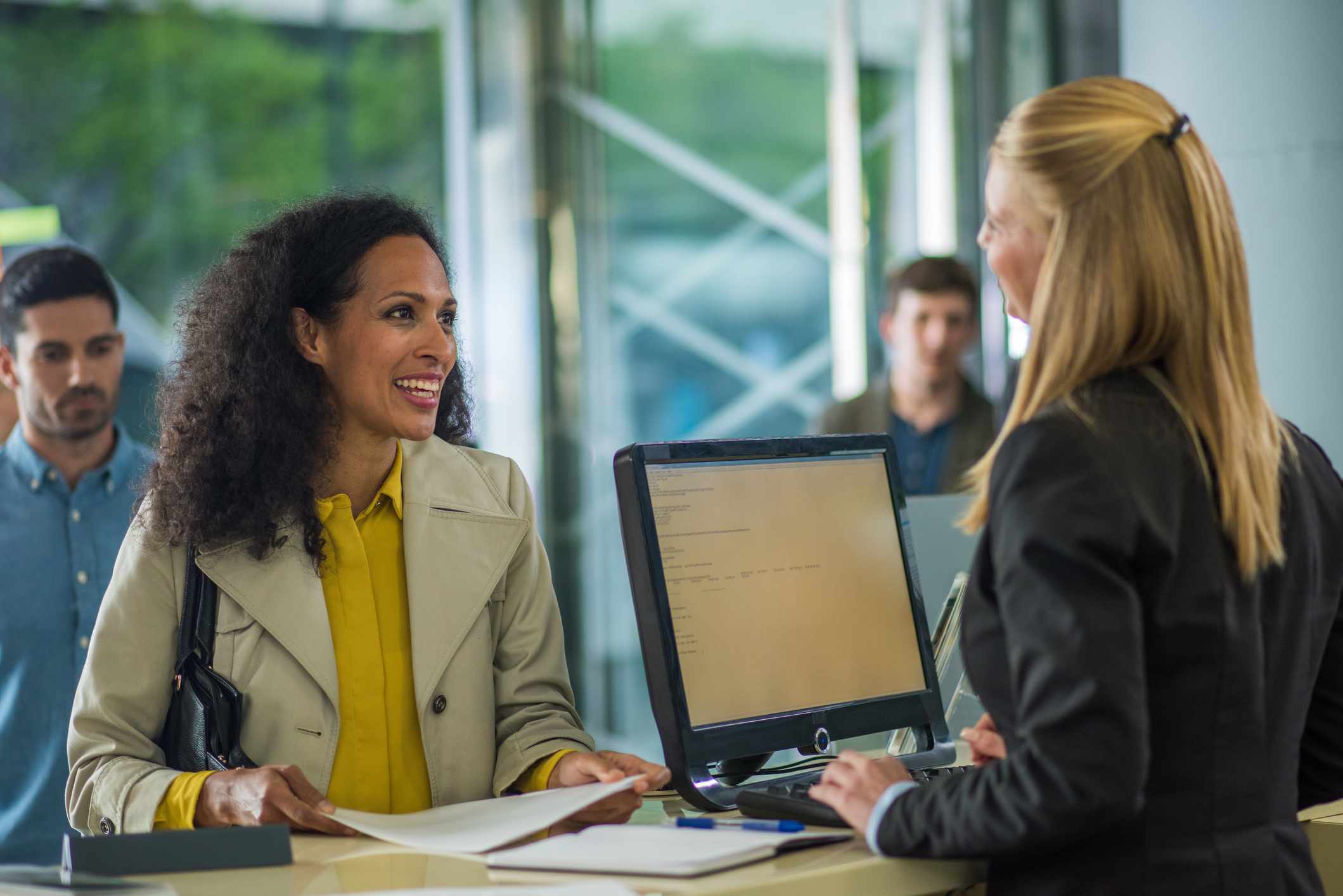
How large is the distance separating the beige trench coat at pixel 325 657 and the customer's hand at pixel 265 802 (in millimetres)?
74

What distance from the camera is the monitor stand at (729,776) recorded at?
180cm

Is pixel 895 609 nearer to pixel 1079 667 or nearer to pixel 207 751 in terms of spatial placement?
pixel 1079 667

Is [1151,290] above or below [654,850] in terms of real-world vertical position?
above

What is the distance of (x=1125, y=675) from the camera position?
4.28ft

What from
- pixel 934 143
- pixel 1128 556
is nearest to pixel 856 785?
pixel 1128 556

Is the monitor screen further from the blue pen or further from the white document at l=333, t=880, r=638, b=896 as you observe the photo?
the white document at l=333, t=880, r=638, b=896

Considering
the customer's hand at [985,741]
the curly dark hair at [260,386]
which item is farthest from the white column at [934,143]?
the customer's hand at [985,741]

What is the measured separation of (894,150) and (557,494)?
1967 mm

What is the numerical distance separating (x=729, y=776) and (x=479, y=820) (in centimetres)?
34

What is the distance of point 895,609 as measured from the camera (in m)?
2.06

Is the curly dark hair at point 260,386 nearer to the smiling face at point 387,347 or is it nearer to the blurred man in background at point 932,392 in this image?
the smiling face at point 387,347

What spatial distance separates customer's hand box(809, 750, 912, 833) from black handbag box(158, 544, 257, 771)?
0.78 m

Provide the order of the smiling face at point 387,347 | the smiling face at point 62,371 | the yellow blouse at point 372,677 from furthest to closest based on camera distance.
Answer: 1. the smiling face at point 62,371
2. the smiling face at point 387,347
3. the yellow blouse at point 372,677

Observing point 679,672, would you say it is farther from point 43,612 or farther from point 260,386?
point 43,612
